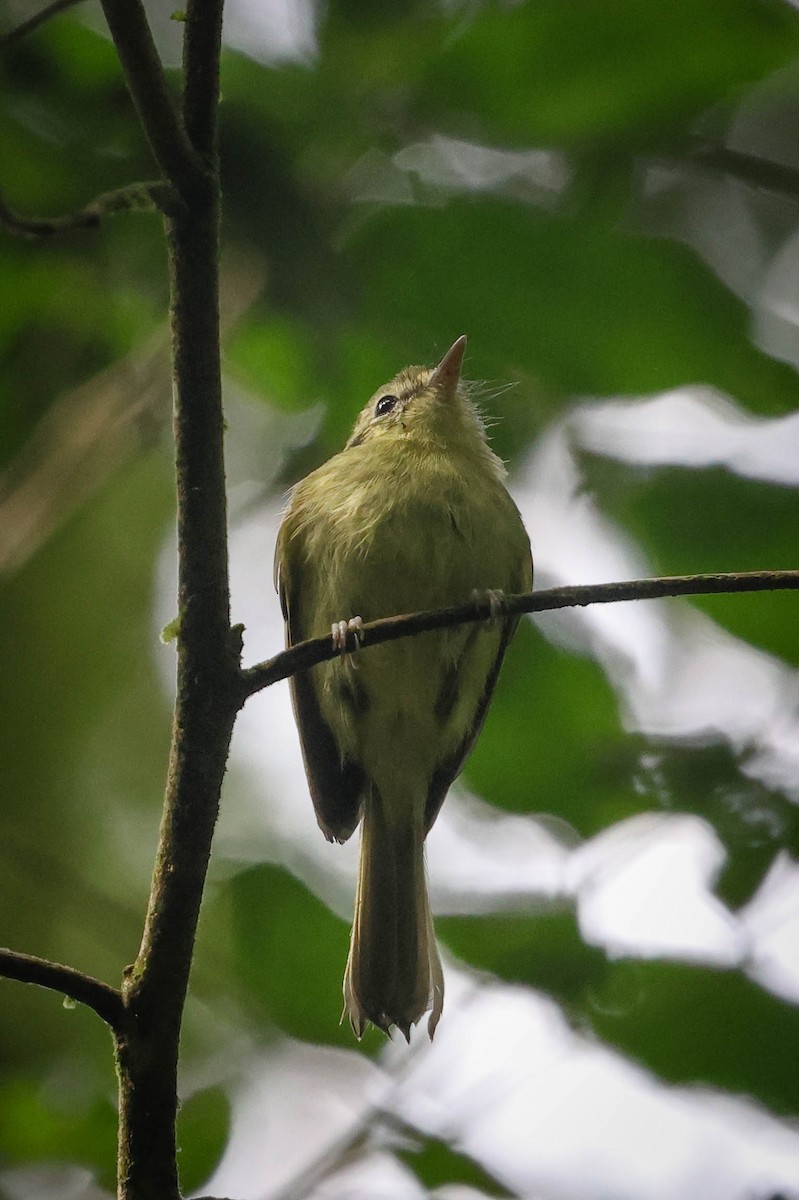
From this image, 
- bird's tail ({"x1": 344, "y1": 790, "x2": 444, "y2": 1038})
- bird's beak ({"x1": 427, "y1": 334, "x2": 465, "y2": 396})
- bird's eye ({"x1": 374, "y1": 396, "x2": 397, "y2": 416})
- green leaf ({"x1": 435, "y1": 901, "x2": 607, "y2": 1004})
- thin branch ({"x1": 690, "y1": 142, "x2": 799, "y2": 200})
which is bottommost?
bird's tail ({"x1": 344, "y1": 790, "x2": 444, "y2": 1038})

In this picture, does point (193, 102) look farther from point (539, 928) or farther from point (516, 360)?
point (539, 928)

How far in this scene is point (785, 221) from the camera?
3928 millimetres

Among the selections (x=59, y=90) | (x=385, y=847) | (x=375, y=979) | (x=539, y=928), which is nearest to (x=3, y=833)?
(x=385, y=847)

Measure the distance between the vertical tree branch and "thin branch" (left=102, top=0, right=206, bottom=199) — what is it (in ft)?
0.03

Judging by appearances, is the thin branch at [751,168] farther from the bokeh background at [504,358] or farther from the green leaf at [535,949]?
the green leaf at [535,949]

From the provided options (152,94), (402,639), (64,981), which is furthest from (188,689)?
(402,639)

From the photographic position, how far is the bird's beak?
11.1 feet

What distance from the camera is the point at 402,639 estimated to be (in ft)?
11.9

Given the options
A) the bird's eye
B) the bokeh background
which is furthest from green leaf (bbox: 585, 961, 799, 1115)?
the bird's eye

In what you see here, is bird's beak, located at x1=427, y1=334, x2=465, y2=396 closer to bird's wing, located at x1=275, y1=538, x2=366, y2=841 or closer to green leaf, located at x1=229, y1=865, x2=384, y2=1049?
bird's wing, located at x1=275, y1=538, x2=366, y2=841

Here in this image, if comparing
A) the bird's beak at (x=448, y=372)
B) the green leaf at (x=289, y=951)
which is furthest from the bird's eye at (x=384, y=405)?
the green leaf at (x=289, y=951)

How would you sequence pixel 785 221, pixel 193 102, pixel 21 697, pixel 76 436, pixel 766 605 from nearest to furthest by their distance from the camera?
pixel 193 102 → pixel 766 605 → pixel 76 436 → pixel 785 221 → pixel 21 697

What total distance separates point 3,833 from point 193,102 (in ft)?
11.7

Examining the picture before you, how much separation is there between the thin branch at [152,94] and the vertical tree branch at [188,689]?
1cm
